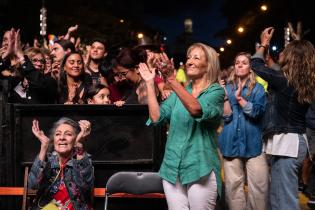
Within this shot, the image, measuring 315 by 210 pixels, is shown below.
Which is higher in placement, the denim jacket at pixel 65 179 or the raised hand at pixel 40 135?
the raised hand at pixel 40 135

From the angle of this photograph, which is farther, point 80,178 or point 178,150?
point 80,178

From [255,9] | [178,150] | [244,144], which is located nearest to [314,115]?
[244,144]

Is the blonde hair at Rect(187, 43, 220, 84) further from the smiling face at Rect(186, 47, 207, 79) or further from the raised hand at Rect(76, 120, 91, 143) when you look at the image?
the raised hand at Rect(76, 120, 91, 143)

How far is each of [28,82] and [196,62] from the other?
2.33 metres

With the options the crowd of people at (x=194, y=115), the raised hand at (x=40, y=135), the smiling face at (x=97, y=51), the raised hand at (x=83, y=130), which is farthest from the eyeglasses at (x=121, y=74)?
the raised hand at (x=40, y=135)

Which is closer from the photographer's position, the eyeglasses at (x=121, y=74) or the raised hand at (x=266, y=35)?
the raised hand at (x=266, y=35)

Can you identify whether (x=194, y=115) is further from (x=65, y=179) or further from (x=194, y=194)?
(x=65, y=179)

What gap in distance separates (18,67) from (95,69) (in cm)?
Result: 145

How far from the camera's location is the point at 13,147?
569 cm

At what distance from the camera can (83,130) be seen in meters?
5.51

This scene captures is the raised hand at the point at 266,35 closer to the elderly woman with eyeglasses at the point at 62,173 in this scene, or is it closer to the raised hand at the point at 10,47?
the elderly woman with eyeglasses at the point at 62,173

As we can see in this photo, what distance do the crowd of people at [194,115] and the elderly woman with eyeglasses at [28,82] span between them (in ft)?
0.04

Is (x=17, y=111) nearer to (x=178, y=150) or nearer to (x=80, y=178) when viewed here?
(x=80, y=178)

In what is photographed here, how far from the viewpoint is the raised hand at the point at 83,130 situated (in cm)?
548
